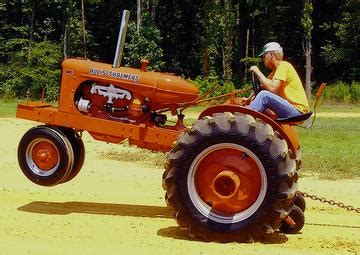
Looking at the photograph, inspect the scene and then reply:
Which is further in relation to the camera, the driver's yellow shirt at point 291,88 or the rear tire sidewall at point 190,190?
the driver's yellow shirt at point 291,88

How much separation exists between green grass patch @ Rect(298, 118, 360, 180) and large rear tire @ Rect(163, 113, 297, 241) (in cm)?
519

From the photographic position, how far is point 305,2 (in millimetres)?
43875

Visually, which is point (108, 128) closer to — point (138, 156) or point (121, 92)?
point (121, 92)

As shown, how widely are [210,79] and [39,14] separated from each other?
1481 cm

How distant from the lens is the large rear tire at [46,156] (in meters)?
8.02

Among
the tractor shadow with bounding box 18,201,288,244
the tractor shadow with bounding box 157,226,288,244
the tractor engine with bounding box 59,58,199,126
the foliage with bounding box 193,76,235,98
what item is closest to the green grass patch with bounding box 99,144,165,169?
the tractor shadow with bounding box 18,201,288,244

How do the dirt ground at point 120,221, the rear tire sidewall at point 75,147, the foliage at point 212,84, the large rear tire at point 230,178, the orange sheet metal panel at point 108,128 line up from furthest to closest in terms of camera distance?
the foliage at point 212,84 < the rear tire sidewall at point 75,147 < the orange sheet metal panel at point 108,128 < the large rear tire at point 230,178 < the dirt ground at point 120,221

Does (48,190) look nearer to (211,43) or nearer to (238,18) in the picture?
(211,43)

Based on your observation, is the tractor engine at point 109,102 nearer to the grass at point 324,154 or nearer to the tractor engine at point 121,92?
the tractor engine at point 121,92

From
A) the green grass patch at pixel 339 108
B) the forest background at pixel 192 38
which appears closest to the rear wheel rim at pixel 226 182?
the green grass patch at pixel 339 108

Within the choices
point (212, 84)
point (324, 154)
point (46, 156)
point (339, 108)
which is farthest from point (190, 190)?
point (212, 84)

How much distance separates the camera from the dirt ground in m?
6.36

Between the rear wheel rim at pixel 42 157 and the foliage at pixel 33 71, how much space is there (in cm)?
3200

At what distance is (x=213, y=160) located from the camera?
275 inches
